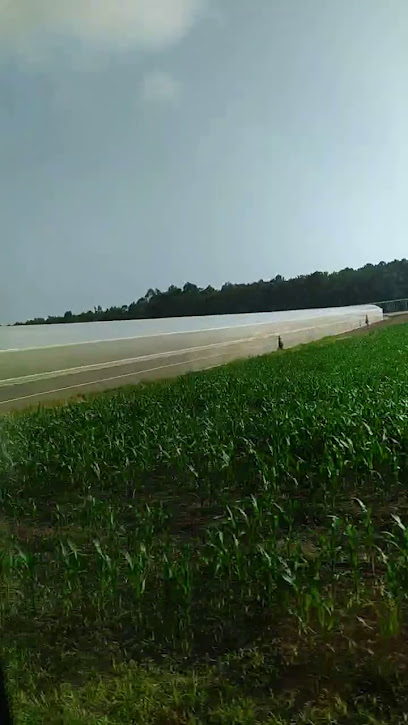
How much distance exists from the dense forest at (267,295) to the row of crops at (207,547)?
732 mm

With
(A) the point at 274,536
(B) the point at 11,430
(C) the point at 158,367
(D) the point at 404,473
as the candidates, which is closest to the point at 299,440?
(D) the point at 404,473

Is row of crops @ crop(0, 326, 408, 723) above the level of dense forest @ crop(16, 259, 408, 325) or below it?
below

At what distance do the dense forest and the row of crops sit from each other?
73cm

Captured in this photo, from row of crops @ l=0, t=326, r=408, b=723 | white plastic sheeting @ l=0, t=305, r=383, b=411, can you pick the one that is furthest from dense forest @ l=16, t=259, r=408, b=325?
row of crops @ l=0, t=326, r=408, b=723

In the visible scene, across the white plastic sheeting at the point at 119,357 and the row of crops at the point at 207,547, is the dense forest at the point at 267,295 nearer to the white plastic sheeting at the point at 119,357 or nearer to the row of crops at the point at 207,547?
the white plastic sheeting at the point at 119,357

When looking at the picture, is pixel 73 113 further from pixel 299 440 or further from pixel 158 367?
pixel 158 367

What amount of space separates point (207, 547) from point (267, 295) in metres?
4.73

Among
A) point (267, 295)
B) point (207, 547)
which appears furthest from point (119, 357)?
point (207, 547)

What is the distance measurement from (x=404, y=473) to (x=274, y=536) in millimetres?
867

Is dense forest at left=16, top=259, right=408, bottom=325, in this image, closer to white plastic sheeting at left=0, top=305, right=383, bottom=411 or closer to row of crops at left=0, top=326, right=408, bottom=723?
white plastic sheeting at left=0, top=305, right=383, bottom=411

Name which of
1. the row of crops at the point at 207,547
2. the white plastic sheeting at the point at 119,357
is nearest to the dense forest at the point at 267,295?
the white plastic sheeting at the point at 119,357

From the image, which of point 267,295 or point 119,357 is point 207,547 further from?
point 267,295

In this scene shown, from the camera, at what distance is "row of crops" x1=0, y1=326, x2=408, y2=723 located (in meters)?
1.38

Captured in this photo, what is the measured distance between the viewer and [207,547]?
70.4 inches
